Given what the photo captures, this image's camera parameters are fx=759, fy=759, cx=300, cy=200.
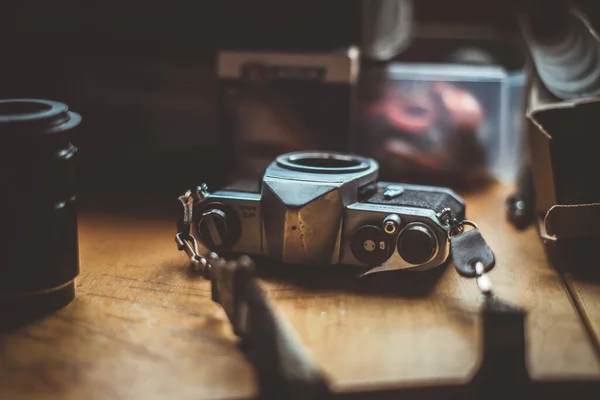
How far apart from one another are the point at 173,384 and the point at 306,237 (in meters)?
0.22

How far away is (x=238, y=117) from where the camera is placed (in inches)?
40.3

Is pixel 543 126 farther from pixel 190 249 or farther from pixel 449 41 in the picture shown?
pixel 449 41

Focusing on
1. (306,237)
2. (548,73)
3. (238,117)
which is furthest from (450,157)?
(306,237)

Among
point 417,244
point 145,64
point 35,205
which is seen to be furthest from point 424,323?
point 145,64

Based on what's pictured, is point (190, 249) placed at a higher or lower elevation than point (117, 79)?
lower

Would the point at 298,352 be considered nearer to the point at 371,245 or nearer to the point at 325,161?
the point at 371,245

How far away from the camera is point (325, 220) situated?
0.71 meters

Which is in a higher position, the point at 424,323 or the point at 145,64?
the point at 145,64

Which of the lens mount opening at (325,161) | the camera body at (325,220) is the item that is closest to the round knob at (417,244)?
the camera body at (325,220)

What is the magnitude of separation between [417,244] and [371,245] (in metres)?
0.04

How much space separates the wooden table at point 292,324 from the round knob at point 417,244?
1.4 inches

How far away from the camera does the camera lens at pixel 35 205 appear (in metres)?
0.60

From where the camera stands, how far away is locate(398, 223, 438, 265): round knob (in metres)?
0.70

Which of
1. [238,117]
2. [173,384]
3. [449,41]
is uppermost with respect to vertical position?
[449,41]
